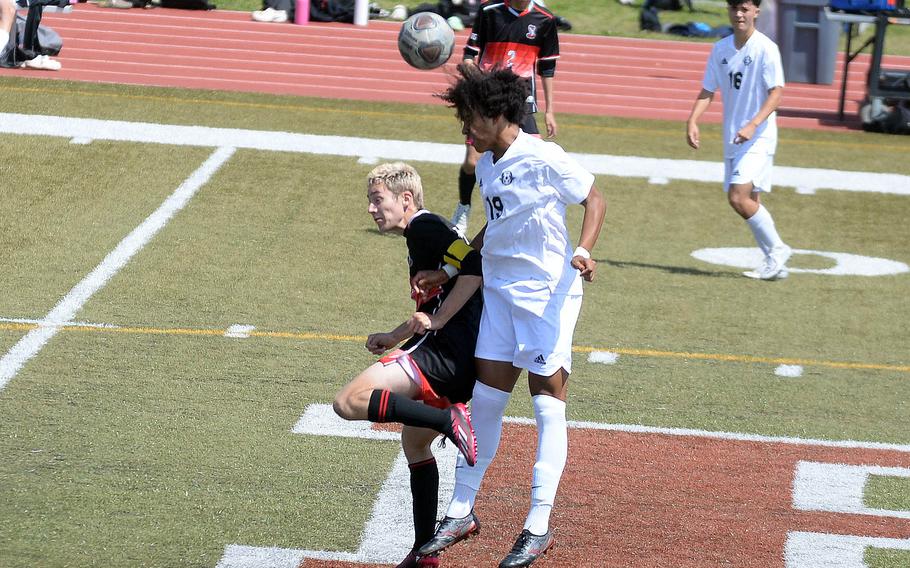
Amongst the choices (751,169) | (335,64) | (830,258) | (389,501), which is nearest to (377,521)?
(389,501)

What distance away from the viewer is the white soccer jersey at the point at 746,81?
397 inches

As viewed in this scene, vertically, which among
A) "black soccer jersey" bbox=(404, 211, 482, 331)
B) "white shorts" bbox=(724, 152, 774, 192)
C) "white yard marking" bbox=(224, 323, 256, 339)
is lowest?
"white yard marking" bbox=(224, 323, 256, 339)

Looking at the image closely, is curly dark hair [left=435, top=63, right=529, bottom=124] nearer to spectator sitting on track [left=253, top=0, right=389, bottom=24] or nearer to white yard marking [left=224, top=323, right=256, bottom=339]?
white yard marking [left=224, top=323, right=256, bottom=339]

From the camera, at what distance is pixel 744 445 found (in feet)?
23.4

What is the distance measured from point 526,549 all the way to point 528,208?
135 centimetres

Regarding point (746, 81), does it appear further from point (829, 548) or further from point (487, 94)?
point (487, 94)

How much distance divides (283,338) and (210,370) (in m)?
0.82

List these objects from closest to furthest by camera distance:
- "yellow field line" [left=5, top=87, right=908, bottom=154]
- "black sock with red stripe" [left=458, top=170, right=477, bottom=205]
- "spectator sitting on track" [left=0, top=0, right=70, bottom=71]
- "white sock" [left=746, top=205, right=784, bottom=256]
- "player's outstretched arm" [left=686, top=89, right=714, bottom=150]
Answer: "player's outstretched arm" [left=686, top=89, right=714, bottom=150] < "white sock" [left=746, top=205, right=784, bottom=256] < "black sock with red stripe" [left=458, top=170, right=477, bottom=205] < "yellow field line" [left=5, top=87, right=908, bottom=154] < "spectator sitting on track" [left=0, top=0, right=70, bottom=71]

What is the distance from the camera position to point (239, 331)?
8.75 m

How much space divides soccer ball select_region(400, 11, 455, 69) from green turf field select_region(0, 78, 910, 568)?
1522 mm

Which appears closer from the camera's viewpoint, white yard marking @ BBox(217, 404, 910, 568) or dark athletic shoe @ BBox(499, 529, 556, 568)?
dark athletic shoe @ BBox(499, 529, 556, 568)

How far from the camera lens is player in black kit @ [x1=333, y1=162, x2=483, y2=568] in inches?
203

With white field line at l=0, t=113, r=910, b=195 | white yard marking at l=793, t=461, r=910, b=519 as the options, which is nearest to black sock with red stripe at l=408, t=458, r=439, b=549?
white yard marking at l=793, t=461, r=910, b=519

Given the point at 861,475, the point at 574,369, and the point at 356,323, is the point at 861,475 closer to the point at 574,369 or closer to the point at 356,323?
the point at 574,369
